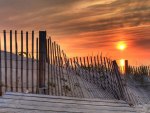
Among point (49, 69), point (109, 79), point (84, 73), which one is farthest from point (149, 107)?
point (49, 69)

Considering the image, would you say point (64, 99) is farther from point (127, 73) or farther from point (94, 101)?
point (127, 73)

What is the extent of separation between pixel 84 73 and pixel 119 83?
98.1 inches

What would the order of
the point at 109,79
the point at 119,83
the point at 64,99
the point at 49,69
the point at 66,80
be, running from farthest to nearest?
the point at 109,79
the point at 119,83
the point at 66,80
the point at 49,69
the point at 64,99

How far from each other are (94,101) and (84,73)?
10141 millimetres

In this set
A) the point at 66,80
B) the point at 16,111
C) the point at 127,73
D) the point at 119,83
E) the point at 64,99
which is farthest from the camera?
the point at 127,73

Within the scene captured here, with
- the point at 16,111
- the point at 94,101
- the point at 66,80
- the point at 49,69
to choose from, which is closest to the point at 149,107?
the point at 66,80

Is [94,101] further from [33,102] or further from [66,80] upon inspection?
[66,80]

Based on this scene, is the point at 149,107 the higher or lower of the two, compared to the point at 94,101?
lower

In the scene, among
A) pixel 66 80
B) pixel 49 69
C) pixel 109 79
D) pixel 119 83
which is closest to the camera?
pixel 49 69

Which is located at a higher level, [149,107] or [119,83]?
[119,83]

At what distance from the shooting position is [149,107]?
57.6ft

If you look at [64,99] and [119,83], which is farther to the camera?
[119,83]

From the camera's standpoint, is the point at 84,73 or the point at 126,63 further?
the point at 126,63

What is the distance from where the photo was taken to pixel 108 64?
1827 cm
